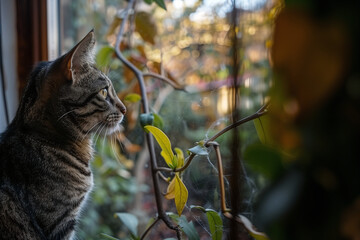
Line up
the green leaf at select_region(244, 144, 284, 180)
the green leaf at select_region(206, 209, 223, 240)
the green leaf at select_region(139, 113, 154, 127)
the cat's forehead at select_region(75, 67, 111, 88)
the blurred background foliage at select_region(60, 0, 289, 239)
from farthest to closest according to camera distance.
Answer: the cat's forehead at select_region(75, 67, 111, 88)
the green leaf at select_region(139, 113, 154, 127)
the green leaf at select_region(206, 209, 223, 240)
the blurred background foliage at select_region(60, 0, 289, 239)
the green leaf at select_region(244, 144, 284, 180)

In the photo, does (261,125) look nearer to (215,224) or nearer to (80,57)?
(215,224)

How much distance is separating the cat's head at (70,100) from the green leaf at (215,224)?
15.7 inches

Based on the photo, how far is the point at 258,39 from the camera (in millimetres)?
498

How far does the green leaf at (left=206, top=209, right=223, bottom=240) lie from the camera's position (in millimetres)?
598

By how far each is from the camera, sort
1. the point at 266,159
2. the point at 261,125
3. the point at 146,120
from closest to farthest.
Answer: the point at 266,159 < the point at 261,125 < the point at 146,120

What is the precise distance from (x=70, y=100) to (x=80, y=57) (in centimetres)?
11

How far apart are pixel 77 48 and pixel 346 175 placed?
68cm

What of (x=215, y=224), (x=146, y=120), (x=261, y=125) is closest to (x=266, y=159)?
(x=261, y=125)

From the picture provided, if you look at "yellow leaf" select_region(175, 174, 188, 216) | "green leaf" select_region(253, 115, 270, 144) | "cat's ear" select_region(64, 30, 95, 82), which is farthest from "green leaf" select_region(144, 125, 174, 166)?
"cat's ear" select_region(64, 30, 95, 82)

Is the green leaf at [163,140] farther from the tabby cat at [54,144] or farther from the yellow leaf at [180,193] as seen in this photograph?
the tabby cat at [54,144]

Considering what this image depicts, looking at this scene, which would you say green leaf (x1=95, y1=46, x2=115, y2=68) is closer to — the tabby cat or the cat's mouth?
the tabby cat

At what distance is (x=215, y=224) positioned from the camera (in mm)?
608

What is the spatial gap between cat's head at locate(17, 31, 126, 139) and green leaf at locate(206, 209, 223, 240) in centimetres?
A: 40

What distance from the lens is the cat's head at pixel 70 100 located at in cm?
84
